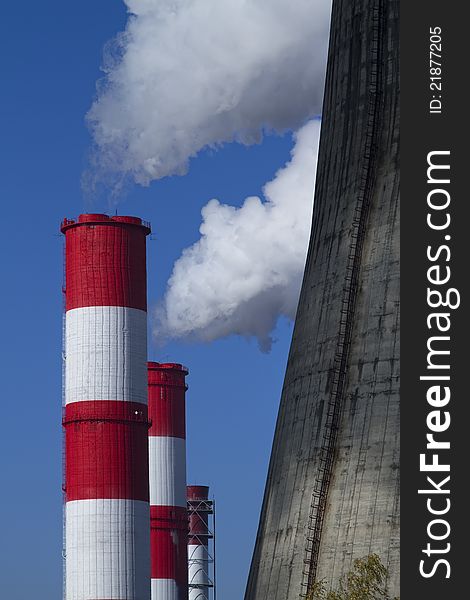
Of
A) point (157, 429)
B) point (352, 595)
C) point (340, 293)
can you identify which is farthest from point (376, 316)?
point (157, 429)

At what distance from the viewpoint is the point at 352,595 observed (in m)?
19.3

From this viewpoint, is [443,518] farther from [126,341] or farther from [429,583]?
[126,341]

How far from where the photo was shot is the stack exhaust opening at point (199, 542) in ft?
191

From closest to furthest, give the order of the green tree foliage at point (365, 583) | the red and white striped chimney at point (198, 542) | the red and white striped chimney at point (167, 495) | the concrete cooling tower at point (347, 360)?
the green tree foliage at point (365, 583) < the concrete cooling tower at point (347, 360) < the red and white striped chimney at point (167, 495) < the red and white striped chimney at point (198, 542)

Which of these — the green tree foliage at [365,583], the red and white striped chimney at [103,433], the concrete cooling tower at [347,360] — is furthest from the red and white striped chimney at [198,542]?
the green tree foliage at [365,583]

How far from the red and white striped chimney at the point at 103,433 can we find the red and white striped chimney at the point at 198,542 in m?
22.7

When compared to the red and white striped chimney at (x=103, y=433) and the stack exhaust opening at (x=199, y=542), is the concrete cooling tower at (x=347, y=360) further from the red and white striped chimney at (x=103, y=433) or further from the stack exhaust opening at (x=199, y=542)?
the stack exhaust opening at (x=199, y=542)

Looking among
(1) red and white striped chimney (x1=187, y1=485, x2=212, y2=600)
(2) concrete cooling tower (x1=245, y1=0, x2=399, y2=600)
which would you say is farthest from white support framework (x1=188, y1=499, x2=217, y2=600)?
(2) concrete cooling tower (x1=245, y1=0, x2=399, y2=600)

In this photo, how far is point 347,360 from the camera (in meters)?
21.2

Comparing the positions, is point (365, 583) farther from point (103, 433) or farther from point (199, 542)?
point (199, 542)

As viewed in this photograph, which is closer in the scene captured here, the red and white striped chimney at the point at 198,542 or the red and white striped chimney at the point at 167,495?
the red and white striped chimney at the point at 167,495

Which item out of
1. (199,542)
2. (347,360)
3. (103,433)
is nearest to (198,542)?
(199,542)

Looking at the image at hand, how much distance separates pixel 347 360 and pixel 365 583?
3.20m

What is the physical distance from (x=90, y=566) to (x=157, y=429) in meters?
12.6
